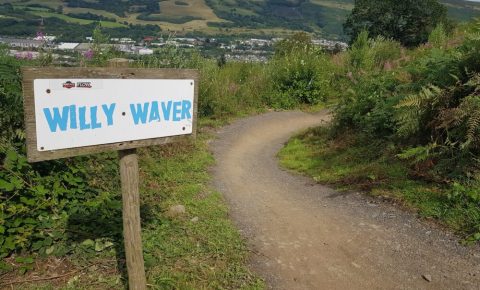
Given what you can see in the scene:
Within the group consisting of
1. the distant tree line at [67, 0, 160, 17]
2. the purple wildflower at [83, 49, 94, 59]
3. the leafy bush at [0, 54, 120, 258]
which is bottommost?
the leafy bush at [0, 54, 120, 258]

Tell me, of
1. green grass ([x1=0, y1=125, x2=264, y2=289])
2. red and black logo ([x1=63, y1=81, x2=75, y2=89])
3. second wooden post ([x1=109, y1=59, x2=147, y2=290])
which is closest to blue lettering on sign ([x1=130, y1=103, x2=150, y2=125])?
second wooden post ([x1=109, y1=59, x2=147, y2=290])

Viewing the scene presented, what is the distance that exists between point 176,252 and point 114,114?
1839 mm

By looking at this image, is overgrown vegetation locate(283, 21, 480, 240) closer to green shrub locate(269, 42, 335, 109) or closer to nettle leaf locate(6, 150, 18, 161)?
nettle leaf locate(6, 150, 18, 161)

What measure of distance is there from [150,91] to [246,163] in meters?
4.81

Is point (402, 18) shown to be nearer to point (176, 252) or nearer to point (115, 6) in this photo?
point (176, 252)

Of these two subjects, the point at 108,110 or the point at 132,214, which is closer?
the point at 108,110

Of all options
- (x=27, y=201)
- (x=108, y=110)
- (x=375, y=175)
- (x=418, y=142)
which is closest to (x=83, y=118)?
(x=108, y=110)

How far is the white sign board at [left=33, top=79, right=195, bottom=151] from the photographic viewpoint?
2320 millimetres

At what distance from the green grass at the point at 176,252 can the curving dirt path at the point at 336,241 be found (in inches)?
8.5

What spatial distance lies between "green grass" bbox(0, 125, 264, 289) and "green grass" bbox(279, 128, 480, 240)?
197cm

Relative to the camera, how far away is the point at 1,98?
14.6 feet

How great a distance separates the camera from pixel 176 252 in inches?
155

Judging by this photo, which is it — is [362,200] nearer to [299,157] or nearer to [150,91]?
[299,157]

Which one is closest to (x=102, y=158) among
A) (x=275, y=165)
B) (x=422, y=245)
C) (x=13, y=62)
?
(x=13, y=62)
